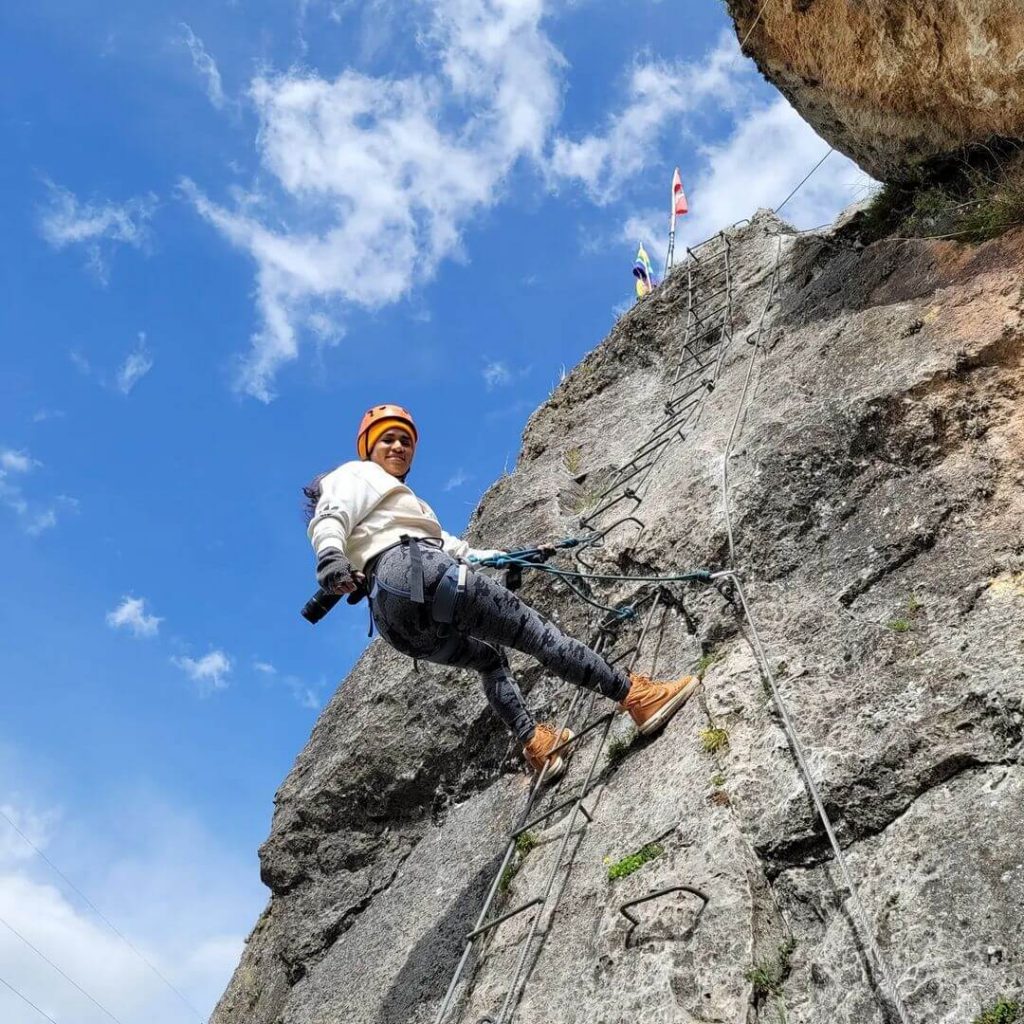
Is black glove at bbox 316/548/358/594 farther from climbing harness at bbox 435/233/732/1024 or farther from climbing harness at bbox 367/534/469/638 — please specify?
climbing harness at bbox 435/233/732/1024

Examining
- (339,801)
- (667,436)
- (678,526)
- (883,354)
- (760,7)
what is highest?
(760,7)

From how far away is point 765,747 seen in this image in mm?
4285

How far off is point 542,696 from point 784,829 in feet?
8.31

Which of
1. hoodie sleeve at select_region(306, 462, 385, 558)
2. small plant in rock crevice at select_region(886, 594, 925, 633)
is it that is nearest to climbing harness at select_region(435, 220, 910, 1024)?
small plant in rock crevice at select_region(886, 594, 925, 633)

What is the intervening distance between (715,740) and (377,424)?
9.00ft

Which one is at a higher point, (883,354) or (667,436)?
(667,436)

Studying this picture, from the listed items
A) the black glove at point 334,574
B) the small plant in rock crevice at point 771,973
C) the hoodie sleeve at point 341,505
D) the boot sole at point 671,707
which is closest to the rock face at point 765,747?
the small plant in rock crevice at point 771,973

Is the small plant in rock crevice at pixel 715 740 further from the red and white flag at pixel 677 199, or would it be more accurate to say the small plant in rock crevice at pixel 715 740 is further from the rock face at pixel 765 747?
the red and white flag at pixel 677 199

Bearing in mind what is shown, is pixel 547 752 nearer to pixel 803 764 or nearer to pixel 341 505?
pixel 341 505

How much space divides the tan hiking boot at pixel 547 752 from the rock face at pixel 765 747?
0.11m

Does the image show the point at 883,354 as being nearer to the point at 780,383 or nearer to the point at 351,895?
the point at 780,383

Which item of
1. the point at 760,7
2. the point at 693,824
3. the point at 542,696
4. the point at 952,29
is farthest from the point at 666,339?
the point at 693,824

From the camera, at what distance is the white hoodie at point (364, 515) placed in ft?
17.1

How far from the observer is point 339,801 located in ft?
22.9
